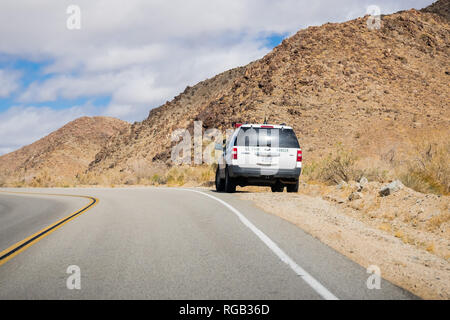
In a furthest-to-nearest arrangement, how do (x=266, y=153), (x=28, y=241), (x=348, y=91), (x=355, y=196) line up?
1. (x=348, y=91)
2. (x=266, y=153)
3. (x=355, y=196)
4. (x=28, y=241)

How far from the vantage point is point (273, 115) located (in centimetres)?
4275

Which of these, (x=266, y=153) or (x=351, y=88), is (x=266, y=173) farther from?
(x=351, y=88)

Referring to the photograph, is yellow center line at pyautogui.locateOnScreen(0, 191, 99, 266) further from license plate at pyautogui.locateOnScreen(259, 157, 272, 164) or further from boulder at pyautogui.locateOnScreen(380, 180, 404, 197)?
boulder at pyautogui.locateOnScreen(380, 180, 404, 197)

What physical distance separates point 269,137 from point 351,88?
32276mm

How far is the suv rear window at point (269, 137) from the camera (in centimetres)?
1430

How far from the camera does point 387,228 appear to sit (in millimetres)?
9102

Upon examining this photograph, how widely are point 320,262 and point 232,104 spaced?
43886mm

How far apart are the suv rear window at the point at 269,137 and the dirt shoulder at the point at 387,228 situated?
1.77 meters

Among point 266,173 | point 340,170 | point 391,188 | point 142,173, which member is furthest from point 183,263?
point 142,173

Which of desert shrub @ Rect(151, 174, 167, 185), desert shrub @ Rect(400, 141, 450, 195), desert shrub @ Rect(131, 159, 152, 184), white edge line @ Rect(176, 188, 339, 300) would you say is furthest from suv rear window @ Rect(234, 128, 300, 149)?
desert shrub @ Rect(131, 159, 152, 184)

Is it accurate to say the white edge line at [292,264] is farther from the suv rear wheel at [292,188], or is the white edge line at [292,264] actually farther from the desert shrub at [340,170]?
the desert shrub at [340,170]

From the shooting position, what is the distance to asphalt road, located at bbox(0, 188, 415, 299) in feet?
15.0
